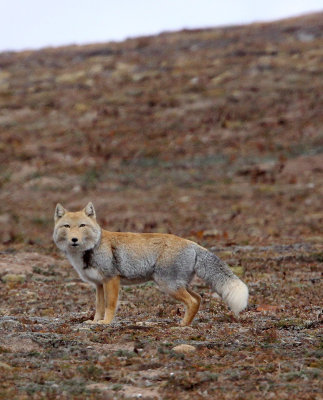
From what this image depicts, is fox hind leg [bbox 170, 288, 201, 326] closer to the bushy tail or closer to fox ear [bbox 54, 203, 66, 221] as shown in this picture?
the bushy tail

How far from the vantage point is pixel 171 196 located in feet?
99.2

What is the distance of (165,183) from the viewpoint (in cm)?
3216

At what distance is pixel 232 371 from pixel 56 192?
25.0 meters

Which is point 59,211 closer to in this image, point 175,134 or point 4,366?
point 4,366

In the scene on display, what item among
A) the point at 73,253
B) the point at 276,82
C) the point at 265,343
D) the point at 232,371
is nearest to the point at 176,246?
the point at 73,253

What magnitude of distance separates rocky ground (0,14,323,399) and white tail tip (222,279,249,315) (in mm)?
351

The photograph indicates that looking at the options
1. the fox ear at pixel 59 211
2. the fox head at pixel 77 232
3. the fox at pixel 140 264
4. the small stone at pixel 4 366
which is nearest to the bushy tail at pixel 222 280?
the fox at pixel 140 264

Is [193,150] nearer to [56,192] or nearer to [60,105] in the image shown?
[56,192]

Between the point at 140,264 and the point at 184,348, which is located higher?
the point at 140,264

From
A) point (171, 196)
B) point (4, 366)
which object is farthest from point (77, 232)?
point (171, 196)

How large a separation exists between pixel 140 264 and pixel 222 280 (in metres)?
1.27

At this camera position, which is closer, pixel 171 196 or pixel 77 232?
pixel 77 232

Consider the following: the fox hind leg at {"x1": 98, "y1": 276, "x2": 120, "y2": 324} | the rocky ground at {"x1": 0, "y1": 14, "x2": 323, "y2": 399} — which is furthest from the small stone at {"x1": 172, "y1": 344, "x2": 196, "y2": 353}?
the fox hind leg at {"x1": 98, "y1": 276, "x2": 120, "y2": 324}

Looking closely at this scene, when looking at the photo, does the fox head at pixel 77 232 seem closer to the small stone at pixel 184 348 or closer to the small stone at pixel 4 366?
the small stone at pixel 184 348
